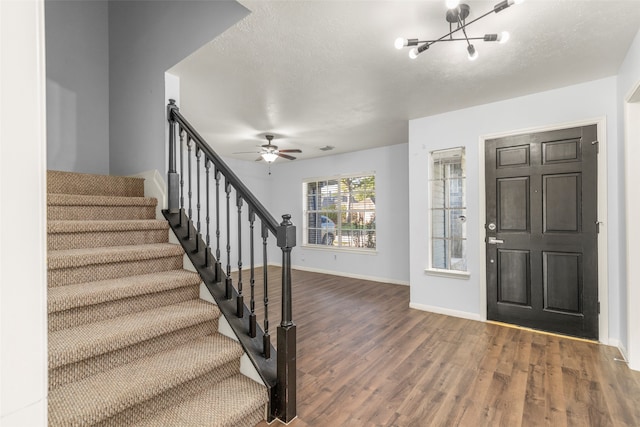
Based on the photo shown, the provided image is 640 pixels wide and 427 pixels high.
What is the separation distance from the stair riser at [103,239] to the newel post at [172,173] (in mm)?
267

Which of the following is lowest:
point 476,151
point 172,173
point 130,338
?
point 130,338

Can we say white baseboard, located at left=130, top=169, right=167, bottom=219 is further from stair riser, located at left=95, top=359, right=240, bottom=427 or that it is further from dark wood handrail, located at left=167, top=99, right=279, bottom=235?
stair riser, located at left=95, top=359, right=240, bottom=427

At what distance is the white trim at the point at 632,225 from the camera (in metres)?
2.44

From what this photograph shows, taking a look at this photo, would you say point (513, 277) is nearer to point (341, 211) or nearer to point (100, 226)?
point (341, 211)

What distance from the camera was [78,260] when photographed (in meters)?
1.84

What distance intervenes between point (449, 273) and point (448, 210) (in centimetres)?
80

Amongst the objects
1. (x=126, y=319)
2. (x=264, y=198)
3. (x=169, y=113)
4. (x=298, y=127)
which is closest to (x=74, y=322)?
(x=126, y=319)

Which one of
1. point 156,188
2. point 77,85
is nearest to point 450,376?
point 156,188

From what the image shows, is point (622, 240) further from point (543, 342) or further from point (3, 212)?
point (3, 212)

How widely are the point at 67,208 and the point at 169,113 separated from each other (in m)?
1.12

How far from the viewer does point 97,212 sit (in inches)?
95.9

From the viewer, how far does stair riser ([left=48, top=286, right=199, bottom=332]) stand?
1599mm

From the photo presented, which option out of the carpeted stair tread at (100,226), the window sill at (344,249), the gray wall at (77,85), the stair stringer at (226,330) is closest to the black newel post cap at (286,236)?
the stair stringer at (226,330)

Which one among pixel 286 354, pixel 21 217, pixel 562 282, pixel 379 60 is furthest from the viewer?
pixel 562 282
